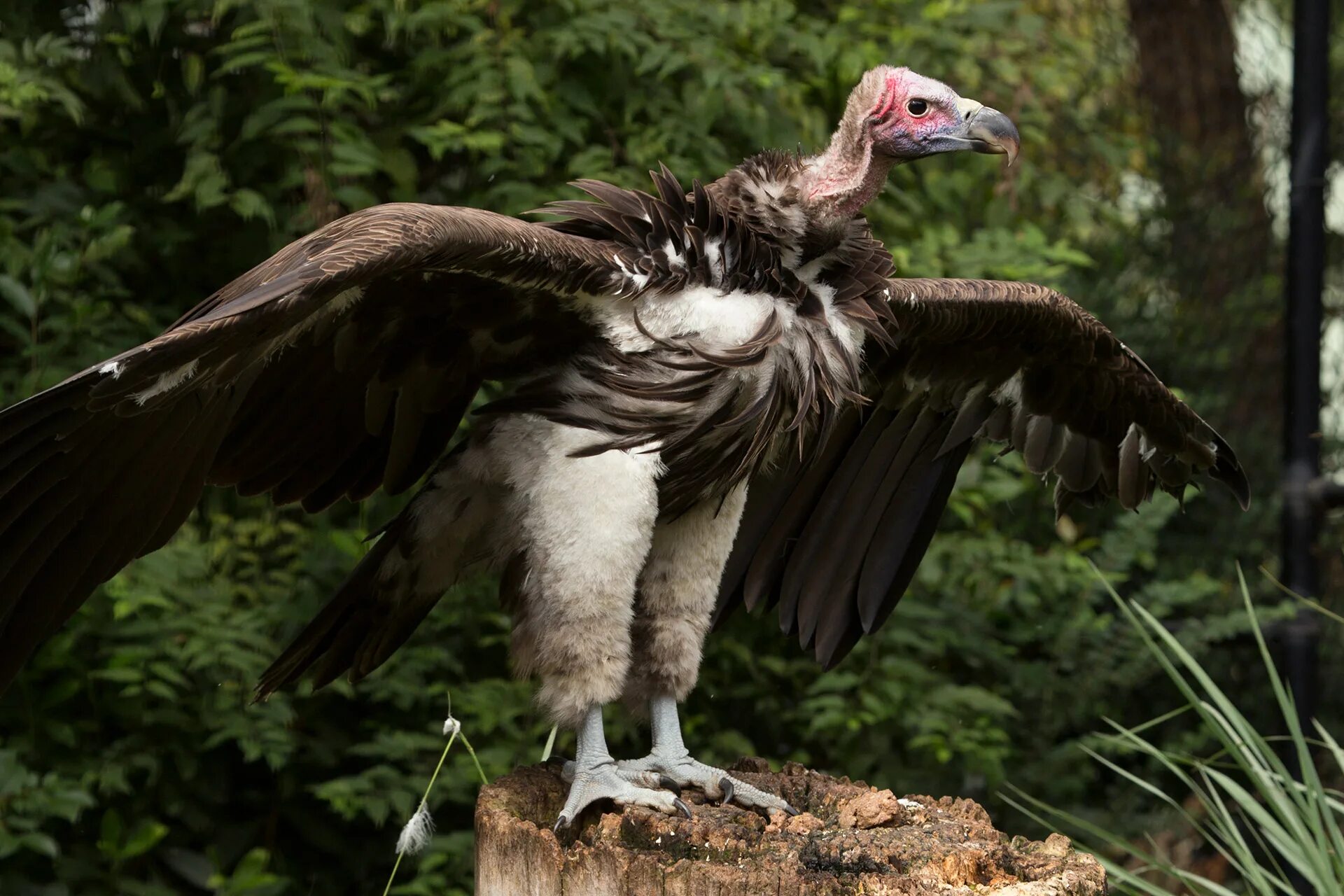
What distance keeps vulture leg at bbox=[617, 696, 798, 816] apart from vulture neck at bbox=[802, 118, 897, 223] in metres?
0.97

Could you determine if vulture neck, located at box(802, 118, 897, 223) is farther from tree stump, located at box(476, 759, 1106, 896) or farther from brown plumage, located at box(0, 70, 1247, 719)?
tree stump, located at box(476, 759, 1106, 896)

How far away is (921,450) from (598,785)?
1335mm

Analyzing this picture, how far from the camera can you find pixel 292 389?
2.72m

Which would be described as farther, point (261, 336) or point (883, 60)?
point (883, 60)

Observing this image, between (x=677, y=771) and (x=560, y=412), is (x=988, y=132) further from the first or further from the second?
(x=677, y=771)

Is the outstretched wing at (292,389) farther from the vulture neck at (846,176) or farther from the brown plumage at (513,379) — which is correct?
the vulture neck at (846,176)

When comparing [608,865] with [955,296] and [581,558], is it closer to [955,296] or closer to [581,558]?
[581,558]

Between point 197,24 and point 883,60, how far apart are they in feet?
6.17

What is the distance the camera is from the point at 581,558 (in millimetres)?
2635

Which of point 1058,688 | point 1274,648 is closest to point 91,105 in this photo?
point 1058,688

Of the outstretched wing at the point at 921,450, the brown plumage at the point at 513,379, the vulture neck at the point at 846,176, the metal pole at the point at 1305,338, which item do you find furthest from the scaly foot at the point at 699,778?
the metal pole at the point at 1305,338

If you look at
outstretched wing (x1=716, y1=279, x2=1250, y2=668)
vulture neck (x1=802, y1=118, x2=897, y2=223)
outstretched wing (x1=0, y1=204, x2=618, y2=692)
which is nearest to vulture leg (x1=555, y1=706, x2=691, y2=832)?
outstretched wing (x1=0, y1=204, x2=618, y2=692)

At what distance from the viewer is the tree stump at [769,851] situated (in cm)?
226

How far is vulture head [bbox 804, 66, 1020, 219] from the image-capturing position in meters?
2.79
